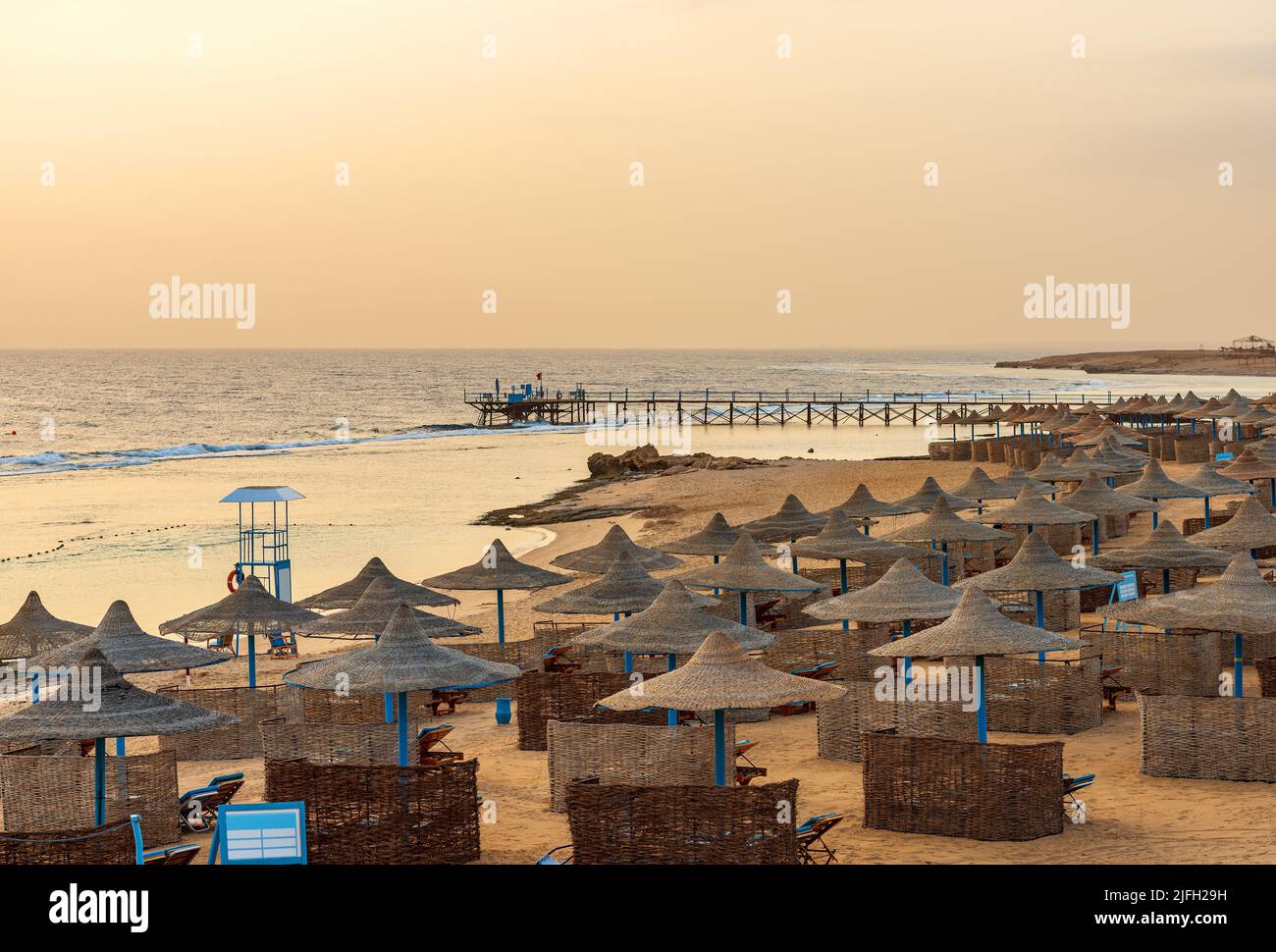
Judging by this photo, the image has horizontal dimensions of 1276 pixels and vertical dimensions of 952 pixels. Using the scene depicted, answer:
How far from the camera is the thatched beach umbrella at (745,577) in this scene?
750 inches

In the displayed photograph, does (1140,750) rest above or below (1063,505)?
below

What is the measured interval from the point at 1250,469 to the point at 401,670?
21.3 metres

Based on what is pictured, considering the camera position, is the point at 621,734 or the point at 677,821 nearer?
the point at 677,821

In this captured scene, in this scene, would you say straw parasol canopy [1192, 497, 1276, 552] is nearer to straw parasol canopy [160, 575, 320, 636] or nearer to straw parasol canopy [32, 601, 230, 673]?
straw parasol canopy [160, 575, 320, 636]

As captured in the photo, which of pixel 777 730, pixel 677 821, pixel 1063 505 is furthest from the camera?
pixel 1063 505

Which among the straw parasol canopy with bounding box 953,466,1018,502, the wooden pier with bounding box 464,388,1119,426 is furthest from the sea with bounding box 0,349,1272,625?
the straw parasol canopy with bounding box 953,466,1018,502

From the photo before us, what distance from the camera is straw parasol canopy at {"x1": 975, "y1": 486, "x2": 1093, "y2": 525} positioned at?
23438 mm

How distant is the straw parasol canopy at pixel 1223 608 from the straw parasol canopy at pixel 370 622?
740cm
